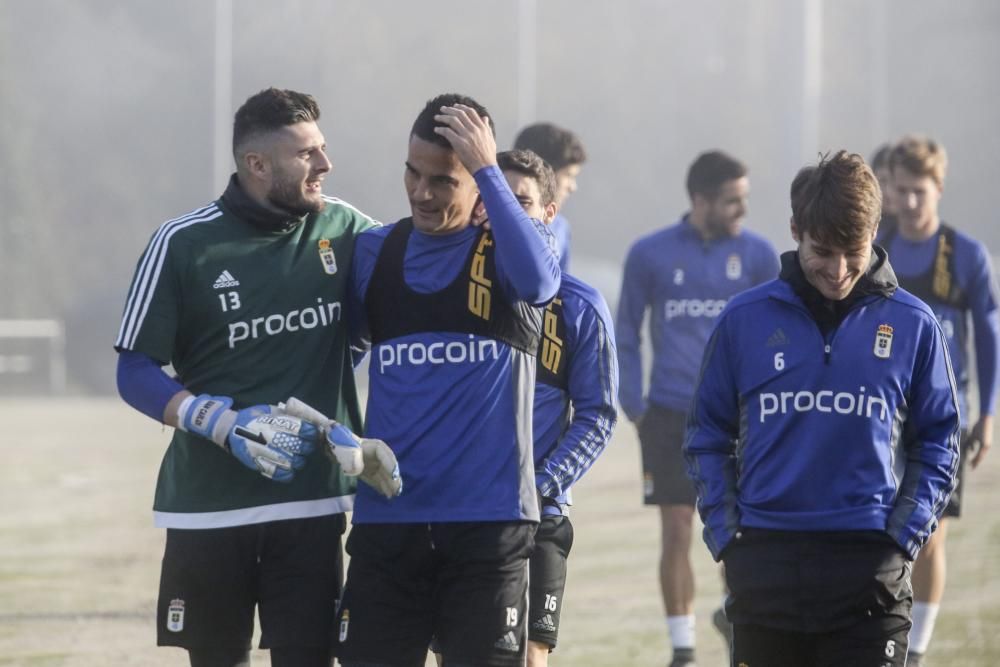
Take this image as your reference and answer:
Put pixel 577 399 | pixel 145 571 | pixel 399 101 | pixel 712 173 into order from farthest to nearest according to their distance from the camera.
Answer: pixel 399 101
pixel 145 571
pixel 712 173
pixel 577 399

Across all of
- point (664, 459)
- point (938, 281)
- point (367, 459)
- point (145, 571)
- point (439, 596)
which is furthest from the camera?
point (145, 571)

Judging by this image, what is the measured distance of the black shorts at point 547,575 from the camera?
193 inches

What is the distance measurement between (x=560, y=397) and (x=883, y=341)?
1.15 m

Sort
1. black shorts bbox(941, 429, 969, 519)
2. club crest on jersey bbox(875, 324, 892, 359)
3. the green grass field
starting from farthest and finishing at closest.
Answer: the green grass field < black shorts bbox(941, 429, 969, 519) < club crest on jersey bbox(875, 324, 892, 359)

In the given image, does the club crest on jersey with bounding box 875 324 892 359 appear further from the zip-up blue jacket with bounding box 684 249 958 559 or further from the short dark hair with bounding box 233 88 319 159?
the short dark hair with bounding box 233 88 319 159

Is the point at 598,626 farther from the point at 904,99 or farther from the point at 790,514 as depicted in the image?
the point at 904,99

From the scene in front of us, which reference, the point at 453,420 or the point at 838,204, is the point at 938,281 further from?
the point at 453,420

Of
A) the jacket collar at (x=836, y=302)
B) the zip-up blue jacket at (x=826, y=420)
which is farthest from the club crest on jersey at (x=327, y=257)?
the jacket collar at (x=836, y=302)

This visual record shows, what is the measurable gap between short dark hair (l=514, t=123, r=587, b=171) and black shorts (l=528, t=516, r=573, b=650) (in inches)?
94.0

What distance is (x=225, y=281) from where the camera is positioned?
15.0 ft

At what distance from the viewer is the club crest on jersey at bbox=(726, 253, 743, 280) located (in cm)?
796

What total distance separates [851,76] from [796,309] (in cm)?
2277

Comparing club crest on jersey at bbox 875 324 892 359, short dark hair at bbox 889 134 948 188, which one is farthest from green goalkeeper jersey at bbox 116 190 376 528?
short dark hair at bbox 889 134 948 188

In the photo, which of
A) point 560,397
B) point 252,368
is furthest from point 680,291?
point 252,368
